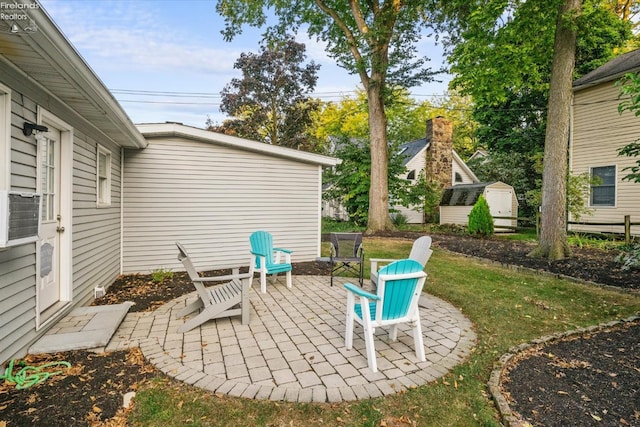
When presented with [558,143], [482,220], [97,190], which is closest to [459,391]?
[97,190]

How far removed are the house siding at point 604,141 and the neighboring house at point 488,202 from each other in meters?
3.70

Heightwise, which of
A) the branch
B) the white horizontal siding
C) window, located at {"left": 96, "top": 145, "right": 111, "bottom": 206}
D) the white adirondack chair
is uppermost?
the branch

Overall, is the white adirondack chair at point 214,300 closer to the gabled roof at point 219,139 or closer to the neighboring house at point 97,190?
the neighboring house at point 97,190

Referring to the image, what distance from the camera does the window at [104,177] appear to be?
17.6 feet

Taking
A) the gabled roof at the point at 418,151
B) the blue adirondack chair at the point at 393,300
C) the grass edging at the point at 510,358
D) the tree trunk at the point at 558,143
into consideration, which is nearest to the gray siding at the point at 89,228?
the blue adirondack chair at the point at 393,300

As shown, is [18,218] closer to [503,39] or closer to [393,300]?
[393,300]

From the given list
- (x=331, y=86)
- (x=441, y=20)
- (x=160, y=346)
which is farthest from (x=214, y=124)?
(x=160, y=346)

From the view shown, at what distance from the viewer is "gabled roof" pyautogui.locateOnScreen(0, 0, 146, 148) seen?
2.14 metres

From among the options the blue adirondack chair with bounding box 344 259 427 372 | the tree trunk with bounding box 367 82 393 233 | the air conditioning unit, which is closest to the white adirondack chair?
the air conditioning unit

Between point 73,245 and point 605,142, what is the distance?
14002 millimetres

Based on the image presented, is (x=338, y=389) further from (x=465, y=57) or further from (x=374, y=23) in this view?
(x=374, y=23)

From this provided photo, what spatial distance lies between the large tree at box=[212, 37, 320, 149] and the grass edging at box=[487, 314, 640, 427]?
2041 cm

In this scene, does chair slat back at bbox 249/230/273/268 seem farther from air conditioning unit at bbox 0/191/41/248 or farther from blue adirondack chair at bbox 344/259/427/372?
air conditioning unit at bbox 0/191/41/248

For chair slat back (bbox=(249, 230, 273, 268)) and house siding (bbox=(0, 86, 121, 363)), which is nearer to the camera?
house siding (bbox=(0, 86, 121, 363))
